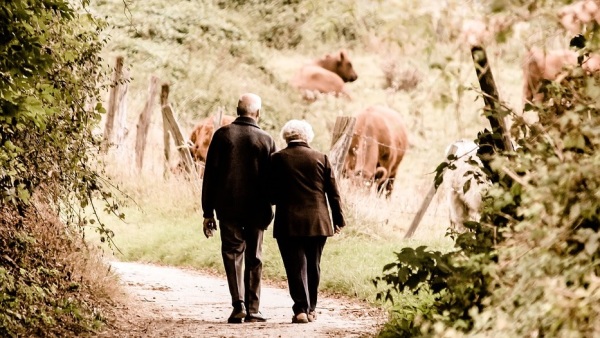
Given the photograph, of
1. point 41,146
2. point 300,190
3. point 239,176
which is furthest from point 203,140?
point 41,146

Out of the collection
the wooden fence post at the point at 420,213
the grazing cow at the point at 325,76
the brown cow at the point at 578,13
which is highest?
the grazing cow at the point at 325,76

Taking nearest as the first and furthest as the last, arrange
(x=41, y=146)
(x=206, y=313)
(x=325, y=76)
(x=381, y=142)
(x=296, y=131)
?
(x=41, y=146)
(x=296, y=131)
(x=206, y=313)
(x=381, y=142)
(x=325, y=76)

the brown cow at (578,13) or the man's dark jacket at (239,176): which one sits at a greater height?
the brown cow at (578,13)

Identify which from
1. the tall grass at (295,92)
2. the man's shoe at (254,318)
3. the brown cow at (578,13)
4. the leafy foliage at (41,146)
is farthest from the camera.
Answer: the man's shoe at (254,318)

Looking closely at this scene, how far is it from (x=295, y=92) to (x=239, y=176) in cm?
2222

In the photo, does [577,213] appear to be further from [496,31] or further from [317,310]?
[317,310]

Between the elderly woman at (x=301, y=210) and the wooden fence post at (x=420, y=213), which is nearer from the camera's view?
the elderly woman at (x=301, y=210)

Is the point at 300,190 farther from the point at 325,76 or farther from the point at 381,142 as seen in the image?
the point at 325,76

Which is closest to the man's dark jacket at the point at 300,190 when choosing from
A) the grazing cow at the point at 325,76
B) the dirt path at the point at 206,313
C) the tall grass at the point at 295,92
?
the dirt path at the point at 206,313

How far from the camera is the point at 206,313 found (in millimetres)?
10445

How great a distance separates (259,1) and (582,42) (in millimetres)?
23314

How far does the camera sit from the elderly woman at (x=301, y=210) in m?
→ 9.44

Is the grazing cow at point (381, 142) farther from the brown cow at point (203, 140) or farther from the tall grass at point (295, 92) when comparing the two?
the brown cow at point (203, 140)

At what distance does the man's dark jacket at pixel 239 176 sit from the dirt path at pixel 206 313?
1.04 metres
